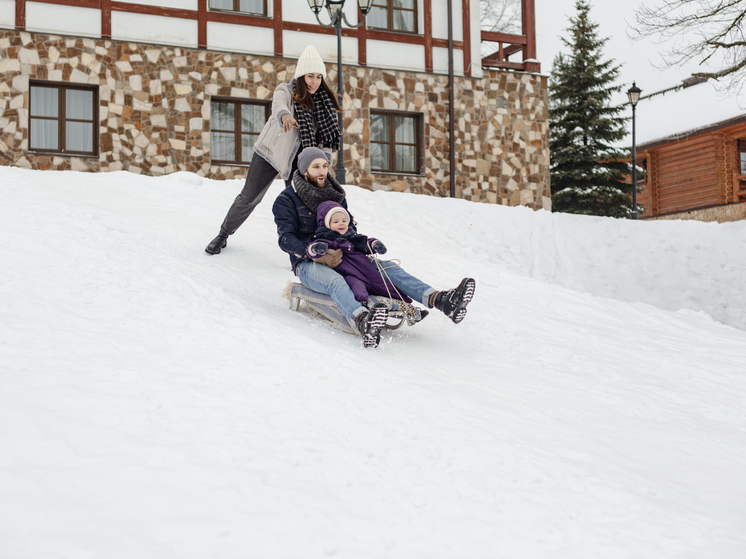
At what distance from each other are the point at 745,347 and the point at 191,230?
534 centimetres

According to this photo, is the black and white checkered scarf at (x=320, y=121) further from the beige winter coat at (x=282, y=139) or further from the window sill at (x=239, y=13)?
the window sill at (x=239, y=13)

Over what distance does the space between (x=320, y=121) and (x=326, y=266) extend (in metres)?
1.56

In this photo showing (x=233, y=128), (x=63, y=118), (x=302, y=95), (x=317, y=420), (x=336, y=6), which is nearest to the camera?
(x=317, y=420)

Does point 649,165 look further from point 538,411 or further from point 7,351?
point 7,351

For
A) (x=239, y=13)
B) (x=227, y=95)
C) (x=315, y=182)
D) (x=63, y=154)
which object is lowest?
(x=315, y=182)


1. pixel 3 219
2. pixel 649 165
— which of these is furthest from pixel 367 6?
pixel 649 165

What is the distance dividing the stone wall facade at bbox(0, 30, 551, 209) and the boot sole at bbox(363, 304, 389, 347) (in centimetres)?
880

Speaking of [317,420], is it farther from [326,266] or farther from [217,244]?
[217,244]

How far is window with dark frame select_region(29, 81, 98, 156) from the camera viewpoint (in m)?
11.6

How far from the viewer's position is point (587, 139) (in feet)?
68.1

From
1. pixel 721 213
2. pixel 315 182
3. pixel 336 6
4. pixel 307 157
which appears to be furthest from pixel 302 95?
pixel 721 213

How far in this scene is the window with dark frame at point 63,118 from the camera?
11578 millimetres

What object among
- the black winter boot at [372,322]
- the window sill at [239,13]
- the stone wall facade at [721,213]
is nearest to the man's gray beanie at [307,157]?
the black winter boot at [372,322]

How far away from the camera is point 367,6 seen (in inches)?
411
